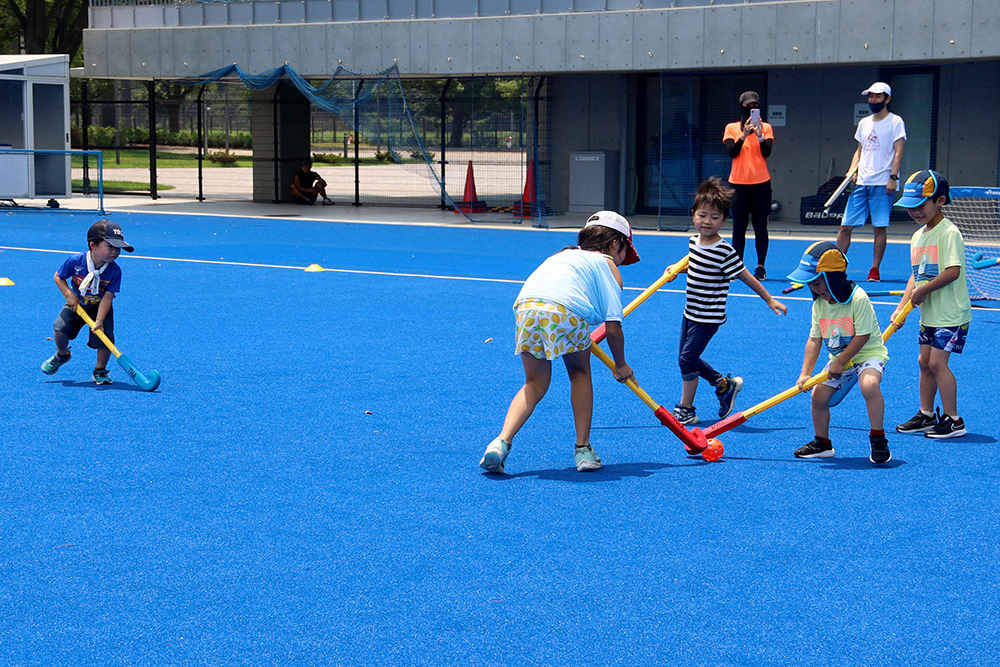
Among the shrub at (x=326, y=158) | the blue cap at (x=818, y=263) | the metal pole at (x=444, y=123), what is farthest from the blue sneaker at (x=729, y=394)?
the shrub at (x=326, y=158)

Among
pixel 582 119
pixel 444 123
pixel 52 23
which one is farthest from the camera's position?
pixel 52 23

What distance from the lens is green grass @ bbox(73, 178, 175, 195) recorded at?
1267 inches

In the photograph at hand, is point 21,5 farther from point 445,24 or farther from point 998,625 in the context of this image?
point 998,625

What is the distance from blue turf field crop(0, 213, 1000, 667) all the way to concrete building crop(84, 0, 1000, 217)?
10.6 meters

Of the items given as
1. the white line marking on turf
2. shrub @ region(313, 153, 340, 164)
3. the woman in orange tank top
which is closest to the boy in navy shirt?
the white line marking on turf

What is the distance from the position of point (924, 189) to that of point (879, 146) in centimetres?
732

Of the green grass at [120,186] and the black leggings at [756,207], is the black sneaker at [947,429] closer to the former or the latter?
the black leggings at [756,207]

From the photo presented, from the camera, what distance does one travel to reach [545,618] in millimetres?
4148

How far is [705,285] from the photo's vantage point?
22.7ft

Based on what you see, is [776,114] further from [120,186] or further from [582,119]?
[120,186]

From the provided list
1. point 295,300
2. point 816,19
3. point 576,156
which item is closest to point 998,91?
point 816,19

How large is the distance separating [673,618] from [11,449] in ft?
12.9

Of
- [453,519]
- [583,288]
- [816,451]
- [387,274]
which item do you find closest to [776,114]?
[387,274]

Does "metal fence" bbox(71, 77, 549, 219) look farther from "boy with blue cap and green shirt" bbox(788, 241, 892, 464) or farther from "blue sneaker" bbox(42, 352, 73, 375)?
"boy with blue cap and green shirt" bbox(788, 241, 892, 464)
